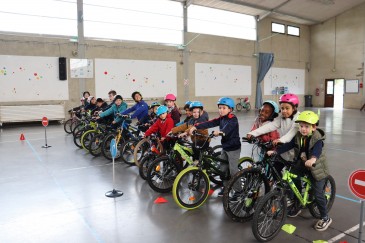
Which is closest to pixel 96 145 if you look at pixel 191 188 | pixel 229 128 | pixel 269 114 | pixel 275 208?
pixel 191 188

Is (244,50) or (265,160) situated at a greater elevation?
(244,50)

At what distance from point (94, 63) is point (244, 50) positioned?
8.61m

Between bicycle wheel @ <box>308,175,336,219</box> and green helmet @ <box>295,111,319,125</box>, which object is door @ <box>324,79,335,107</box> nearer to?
bicycle wheel @ <box>308,175,336,219</box>

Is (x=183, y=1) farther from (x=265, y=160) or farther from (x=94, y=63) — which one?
(x=265, y=160)

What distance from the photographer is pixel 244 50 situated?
16.7 metres

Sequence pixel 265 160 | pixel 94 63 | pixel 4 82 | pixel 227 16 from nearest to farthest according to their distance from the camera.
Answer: pixel 265 160 → pixel 4 82 → pixel 94 63 → pixel 227 16

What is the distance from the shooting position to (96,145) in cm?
554

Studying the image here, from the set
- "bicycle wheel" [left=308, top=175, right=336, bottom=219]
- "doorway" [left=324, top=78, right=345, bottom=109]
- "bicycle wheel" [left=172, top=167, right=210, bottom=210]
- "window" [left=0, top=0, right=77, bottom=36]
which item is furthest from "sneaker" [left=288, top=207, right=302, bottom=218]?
"doorway" [left=324, top=78, right=345, bottom=109]

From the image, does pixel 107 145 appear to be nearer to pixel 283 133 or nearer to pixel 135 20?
pixel 283 133

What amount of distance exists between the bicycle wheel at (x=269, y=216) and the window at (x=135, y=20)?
1118 cm

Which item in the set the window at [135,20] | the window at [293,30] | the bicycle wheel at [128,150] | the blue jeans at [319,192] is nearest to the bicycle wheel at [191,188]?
the blue jeans at [319,192]

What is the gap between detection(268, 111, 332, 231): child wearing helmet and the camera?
244cm

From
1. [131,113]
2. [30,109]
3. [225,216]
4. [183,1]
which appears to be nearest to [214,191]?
[225,216]

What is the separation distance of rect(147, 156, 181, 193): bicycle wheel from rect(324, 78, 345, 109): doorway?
18339 mm
